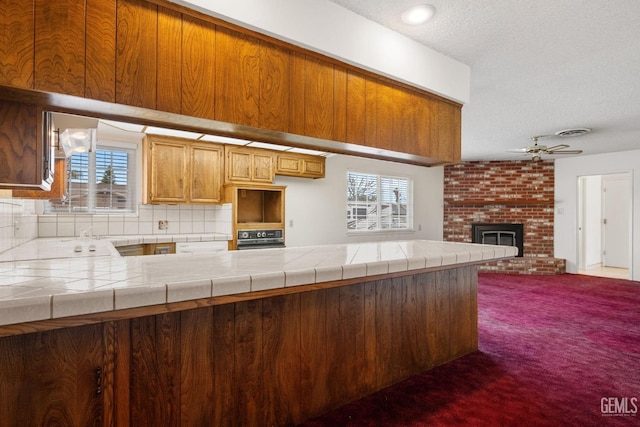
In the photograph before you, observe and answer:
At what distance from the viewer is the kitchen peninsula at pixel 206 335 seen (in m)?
1.13

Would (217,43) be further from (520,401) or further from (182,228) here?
(182,228)

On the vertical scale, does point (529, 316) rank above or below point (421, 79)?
below

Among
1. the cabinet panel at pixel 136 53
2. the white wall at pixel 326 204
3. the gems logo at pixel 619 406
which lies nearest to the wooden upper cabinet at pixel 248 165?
the white wall at pixel 326 204

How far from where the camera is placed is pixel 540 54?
2.69 m

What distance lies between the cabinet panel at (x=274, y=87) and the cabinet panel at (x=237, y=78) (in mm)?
30

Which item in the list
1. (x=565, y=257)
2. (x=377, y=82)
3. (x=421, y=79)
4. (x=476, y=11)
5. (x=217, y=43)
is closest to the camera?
(x=217, y=43)

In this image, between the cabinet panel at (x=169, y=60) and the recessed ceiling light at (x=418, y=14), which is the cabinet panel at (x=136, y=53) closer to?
the cabinet panel at (x=169, y=60)

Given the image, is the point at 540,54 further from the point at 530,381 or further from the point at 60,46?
the point at 60,46

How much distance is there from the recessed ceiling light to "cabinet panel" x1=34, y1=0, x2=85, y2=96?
5.60 ft

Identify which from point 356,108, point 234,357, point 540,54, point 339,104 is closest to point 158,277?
point 234,357

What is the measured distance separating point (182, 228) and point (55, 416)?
3698 mm

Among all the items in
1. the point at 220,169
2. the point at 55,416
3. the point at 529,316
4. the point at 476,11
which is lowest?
the point at 529,316

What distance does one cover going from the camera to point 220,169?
4676 mm

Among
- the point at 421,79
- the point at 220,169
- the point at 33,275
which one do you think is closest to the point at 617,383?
the point at 421,79
